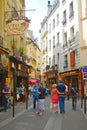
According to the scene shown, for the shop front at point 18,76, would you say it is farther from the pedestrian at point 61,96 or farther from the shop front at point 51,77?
the shop front at point 51,77

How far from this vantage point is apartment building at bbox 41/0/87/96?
39.2m

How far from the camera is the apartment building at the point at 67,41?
39.2 metres

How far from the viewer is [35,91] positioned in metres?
22.8

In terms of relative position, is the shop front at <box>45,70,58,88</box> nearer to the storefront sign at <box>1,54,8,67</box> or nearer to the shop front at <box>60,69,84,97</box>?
the shop front at <box>60,69,84,97</box>

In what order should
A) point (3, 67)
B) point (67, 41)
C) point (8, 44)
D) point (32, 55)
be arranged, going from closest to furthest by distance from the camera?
point (3, 67)
point (8, 44)
point (67, 41)
point (32, 55)

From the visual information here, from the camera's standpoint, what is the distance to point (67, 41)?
44875mm

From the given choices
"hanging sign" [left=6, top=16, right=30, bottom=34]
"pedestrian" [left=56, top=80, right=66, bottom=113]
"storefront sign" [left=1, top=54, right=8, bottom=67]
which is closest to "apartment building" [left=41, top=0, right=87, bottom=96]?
"storefront sign" [left=1, top=54, right=8, bottom=67]

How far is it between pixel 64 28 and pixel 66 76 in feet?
20.4

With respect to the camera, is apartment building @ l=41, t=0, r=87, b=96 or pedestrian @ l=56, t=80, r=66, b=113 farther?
apartment building @ l=41, t=0, r=87, b=96

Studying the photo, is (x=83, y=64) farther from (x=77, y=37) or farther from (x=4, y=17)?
(x=4, y=17)

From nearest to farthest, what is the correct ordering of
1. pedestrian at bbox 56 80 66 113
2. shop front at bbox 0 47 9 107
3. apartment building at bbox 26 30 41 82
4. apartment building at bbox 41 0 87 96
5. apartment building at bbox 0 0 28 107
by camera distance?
pedestrian at bbox 56 80 66 113
apartment building at bbox 0 0 28 107
shop front at bbox 0 47 9 107
apartment building at bbox 41 0 87 96
apartment building at bbox 26 30 41 82

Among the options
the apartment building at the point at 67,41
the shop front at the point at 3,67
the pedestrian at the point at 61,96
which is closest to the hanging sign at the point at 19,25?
the shop front at the point at 3,67

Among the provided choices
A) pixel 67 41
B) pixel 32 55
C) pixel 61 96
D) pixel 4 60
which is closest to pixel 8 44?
pixel 4 60

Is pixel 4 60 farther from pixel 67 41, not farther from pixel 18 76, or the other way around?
pixel 67 41
